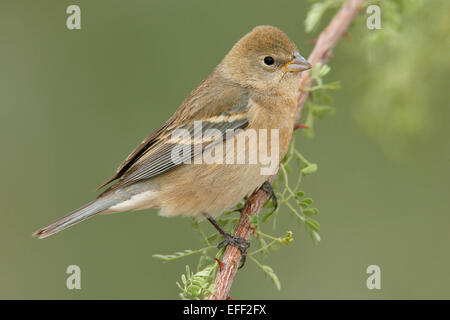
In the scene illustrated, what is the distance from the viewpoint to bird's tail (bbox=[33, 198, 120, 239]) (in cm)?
467

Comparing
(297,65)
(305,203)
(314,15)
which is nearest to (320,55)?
(297,65)

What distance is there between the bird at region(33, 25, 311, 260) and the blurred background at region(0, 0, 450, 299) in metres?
1.18

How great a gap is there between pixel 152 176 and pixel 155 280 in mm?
2123

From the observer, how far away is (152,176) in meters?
5.02

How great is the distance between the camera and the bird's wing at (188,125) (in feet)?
16.3

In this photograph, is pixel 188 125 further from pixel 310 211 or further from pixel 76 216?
pixel 310 211

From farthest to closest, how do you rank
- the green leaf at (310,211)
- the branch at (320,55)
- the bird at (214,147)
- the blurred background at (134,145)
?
the blurred background at (134,145) → the bird at (214,147) → the branch at (320,55) → the green leaf at (310,211)

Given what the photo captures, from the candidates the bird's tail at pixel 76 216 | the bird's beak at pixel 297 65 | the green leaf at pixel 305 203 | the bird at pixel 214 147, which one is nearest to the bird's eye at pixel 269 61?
the bird at pixel 214 147

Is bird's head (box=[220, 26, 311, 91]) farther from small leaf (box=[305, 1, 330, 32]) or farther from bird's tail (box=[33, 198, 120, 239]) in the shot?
bird's tail (box=[33, 198, 120, 239])

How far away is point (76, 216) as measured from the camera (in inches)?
186

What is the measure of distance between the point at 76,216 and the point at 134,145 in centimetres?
241

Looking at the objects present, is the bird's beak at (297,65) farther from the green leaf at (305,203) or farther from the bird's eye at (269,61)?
the green leaf at (305,203)

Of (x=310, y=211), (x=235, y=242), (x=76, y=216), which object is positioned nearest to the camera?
(x=310, y=211)

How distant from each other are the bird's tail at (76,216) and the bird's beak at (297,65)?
1827 millimetres
